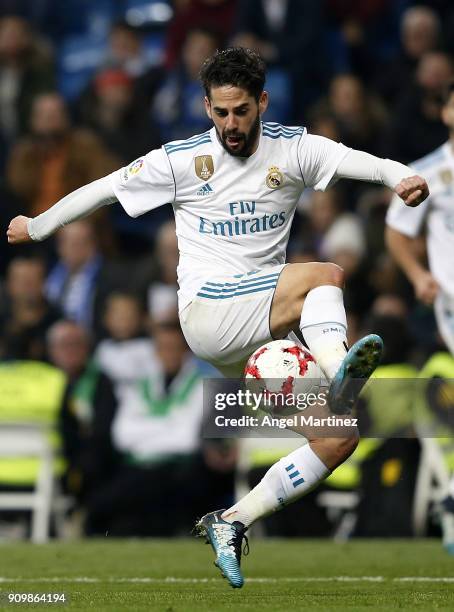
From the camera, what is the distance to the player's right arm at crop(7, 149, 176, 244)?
25.6 ft

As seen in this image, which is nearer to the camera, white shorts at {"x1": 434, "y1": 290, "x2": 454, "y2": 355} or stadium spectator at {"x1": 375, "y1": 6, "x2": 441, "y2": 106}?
white shorts at {"x1": 434, "y1": 290, "x2": 454, "y2": 355}

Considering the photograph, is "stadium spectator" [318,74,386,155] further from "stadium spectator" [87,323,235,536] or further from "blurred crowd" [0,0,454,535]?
"stadium spectator" [87,323,235,536]

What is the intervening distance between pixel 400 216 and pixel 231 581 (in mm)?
3437

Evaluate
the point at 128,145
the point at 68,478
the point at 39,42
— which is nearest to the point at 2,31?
the point at 39,42

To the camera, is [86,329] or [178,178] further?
[86,329]

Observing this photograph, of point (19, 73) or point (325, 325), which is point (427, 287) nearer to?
point (325, 325)

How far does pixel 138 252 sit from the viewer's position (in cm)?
1581

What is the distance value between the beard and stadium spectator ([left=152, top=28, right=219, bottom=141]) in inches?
300

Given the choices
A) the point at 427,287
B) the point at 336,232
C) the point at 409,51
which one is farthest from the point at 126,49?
the point at 427,287

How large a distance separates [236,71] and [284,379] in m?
1.58

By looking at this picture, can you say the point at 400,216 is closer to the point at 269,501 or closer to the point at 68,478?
the point at 269,501

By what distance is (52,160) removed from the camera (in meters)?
15.8

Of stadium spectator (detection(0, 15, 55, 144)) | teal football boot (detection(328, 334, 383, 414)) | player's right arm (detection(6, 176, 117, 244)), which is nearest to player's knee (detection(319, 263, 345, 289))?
teal football boot (detection(328, 334, 383, 414))

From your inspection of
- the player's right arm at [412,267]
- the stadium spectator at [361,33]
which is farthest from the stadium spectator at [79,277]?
the player's right arm at [412,267]
